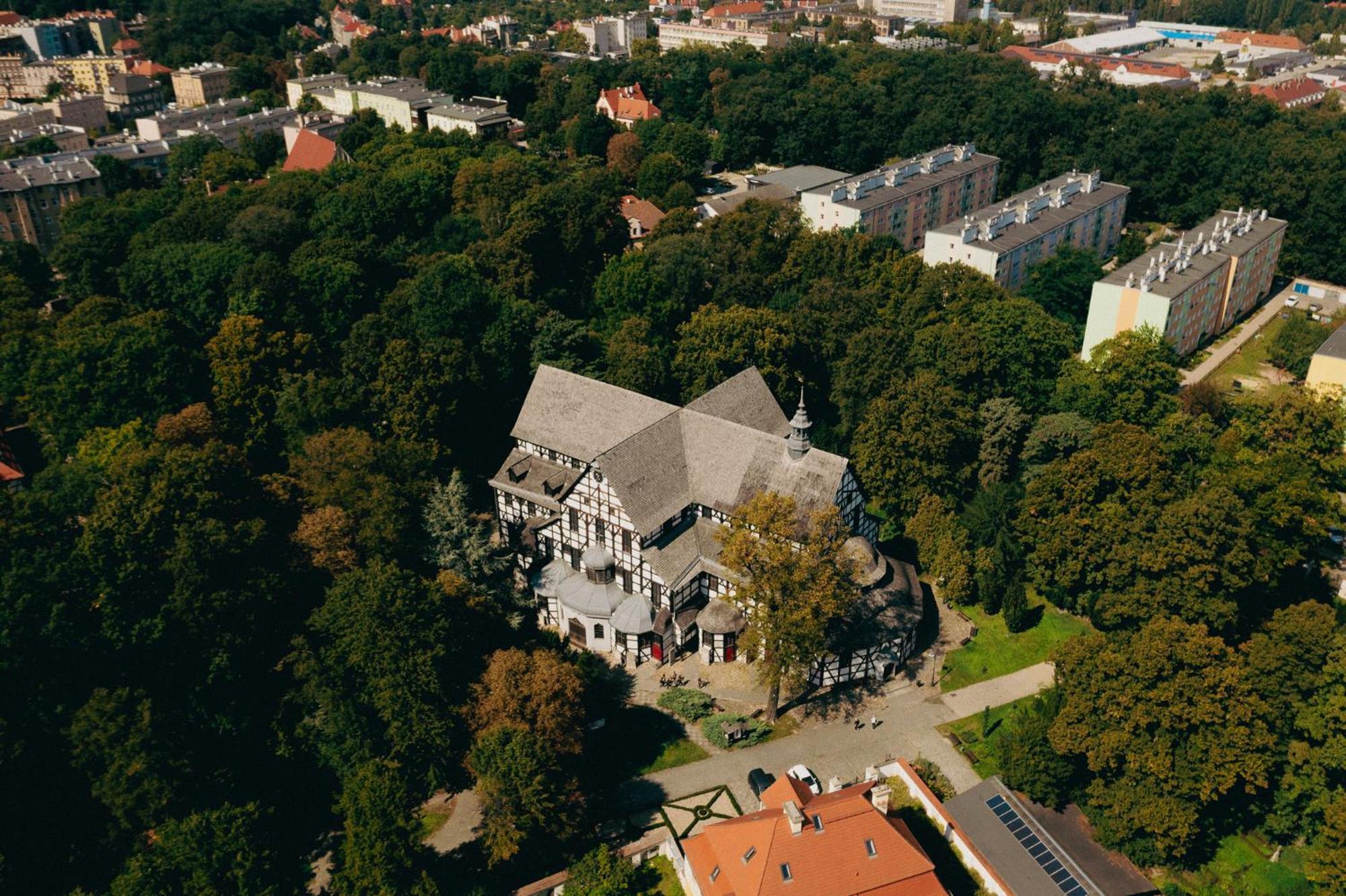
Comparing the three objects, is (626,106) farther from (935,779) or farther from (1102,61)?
(935,779)

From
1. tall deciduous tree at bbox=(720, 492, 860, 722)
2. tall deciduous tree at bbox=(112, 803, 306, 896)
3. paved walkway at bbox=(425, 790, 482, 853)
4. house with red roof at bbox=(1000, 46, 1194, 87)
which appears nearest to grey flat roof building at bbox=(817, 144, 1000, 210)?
house with red roof at bbox=(1000, 46, 1194, 87)


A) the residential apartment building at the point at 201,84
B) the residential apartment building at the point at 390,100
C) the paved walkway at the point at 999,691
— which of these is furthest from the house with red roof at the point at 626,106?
the paved walkway at the point at 999,691

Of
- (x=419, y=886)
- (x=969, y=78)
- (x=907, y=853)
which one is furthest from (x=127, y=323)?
(x=969, y=78)

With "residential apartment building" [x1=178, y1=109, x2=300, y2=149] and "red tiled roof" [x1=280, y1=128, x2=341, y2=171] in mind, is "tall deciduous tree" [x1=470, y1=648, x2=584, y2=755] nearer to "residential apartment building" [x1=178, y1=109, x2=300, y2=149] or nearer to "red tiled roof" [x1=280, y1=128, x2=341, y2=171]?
"red tiled roof" [x1=280, y1=128, x2=341, y2=171]

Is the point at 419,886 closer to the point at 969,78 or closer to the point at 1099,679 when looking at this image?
the point at 1099,679

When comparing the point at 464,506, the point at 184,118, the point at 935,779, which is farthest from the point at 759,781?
the point at 184,118

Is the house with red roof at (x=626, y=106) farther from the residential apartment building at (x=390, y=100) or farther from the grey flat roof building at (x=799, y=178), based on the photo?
the grey flat roof building at (x=799, y=178)
